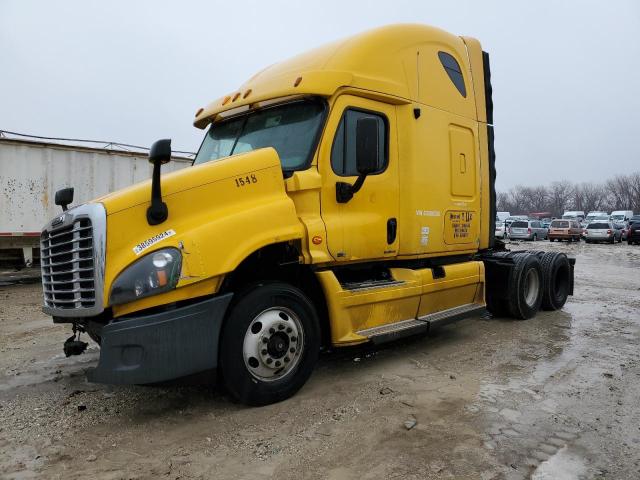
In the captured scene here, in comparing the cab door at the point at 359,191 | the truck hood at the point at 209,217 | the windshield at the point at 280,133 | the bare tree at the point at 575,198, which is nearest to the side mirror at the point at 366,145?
the cab door at the point at 359,191

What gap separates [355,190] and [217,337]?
1.89 meters

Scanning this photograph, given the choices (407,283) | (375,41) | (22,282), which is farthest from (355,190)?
(22,282)

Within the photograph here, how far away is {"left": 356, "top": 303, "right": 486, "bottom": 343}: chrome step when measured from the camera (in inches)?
188

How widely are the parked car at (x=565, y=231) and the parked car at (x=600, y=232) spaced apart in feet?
2.70

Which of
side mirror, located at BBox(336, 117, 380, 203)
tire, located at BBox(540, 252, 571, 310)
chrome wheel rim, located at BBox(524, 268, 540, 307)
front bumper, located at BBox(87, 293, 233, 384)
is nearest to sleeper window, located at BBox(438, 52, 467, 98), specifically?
side mirror, located at BBox(336, 117, 380, 203)

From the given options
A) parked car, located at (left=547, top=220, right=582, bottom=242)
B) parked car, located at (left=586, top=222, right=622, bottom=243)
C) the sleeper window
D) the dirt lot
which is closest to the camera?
the dirt lot

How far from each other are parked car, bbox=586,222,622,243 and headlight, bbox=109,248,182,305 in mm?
34144

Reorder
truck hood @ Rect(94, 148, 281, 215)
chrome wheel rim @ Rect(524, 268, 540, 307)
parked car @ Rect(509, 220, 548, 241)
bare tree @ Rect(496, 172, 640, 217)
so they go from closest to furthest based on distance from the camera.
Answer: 1. truck hood @ Rect(94, 148, 281, 215)
2. chrome wheel rim @ Rect(524, 268, 540, 307)
3. parked car @ Rect(509, 220, 548, 241)
4. bare tree @ Rect(496, 172, 640, 217)

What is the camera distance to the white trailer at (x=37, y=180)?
35.2 ft

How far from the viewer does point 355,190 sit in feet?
15.1

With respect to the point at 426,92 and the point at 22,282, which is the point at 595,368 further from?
the point at 22,282

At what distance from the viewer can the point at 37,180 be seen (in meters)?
11.1

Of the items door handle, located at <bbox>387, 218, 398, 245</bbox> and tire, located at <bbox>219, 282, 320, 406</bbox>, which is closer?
tire, located at <bbox>219, 282, 320, 406</bbox>

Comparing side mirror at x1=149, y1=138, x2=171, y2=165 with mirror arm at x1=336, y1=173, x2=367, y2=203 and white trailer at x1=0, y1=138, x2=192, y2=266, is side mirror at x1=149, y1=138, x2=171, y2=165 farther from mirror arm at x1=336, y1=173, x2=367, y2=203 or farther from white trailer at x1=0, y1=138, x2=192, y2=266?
white trailer at x1=0, y1=138, x2=192, y2=266
